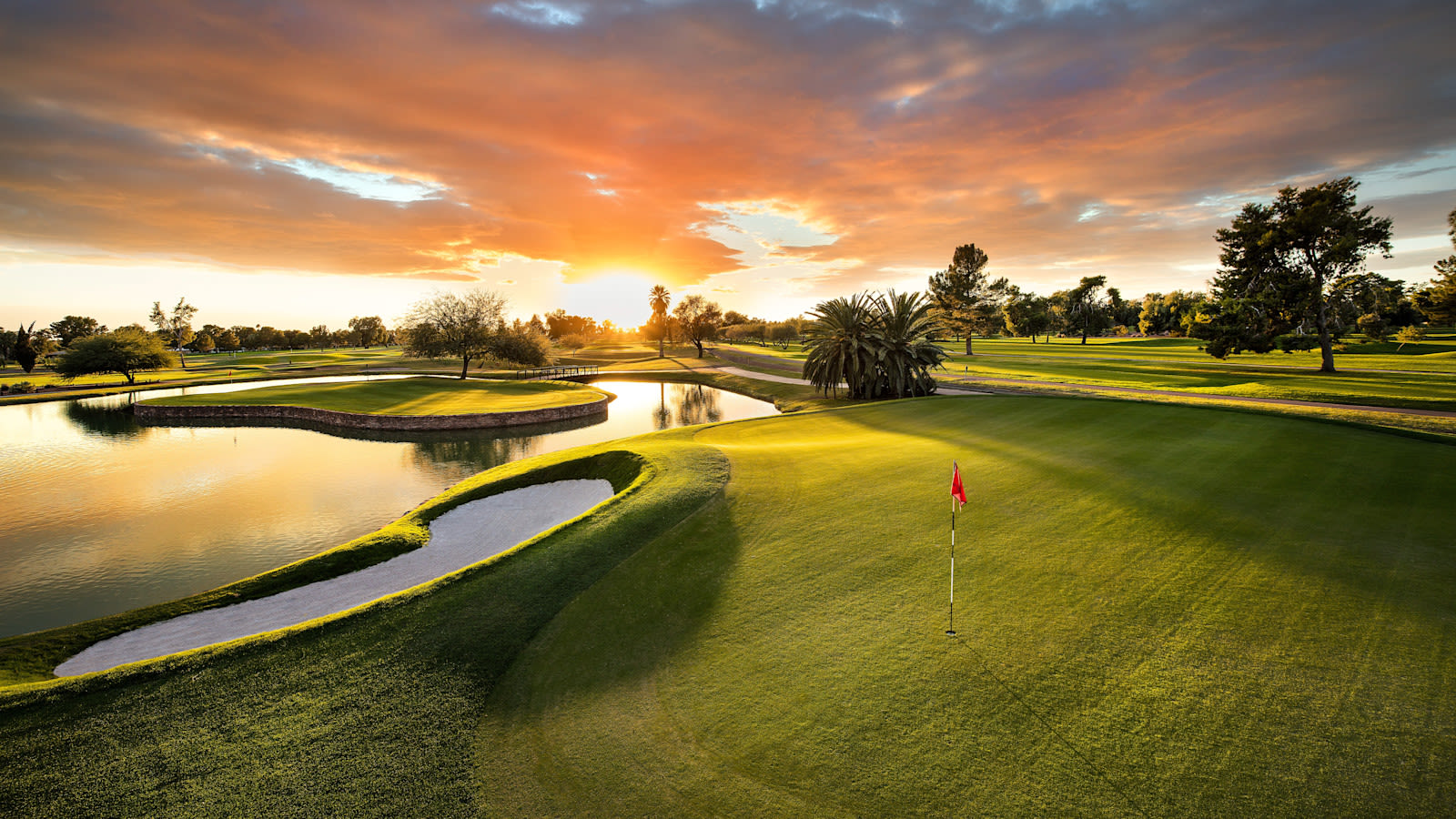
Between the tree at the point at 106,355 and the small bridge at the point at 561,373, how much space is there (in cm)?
3585

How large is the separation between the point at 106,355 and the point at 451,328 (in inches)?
1274

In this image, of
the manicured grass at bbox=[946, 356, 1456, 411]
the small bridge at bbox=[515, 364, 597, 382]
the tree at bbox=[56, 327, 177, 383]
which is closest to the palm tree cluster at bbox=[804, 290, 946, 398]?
the manicured grass at bbox=[946, 356, 1456, 411]

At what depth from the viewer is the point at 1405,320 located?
77.8 meters

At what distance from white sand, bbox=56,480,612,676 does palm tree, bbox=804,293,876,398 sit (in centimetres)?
1697

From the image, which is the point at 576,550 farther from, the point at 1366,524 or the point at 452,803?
the point at 1366,524

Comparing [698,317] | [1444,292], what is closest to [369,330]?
[698,317]

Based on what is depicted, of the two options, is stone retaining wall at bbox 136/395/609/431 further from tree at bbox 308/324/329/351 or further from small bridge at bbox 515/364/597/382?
tree at bbox 308/324/329/351

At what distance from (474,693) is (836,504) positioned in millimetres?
7046

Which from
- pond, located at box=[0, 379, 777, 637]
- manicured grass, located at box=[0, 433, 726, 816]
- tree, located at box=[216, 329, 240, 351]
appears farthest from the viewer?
tree, located at box=[216, 329, 240, 351]

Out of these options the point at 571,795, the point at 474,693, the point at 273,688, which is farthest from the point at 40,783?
the point at 571,795

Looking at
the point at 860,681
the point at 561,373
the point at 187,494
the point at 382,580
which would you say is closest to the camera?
the point at 860,681

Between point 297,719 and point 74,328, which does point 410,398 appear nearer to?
point 297,719

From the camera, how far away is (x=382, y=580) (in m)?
11.5

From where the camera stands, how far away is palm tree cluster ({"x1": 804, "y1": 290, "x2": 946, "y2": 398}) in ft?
92.8
